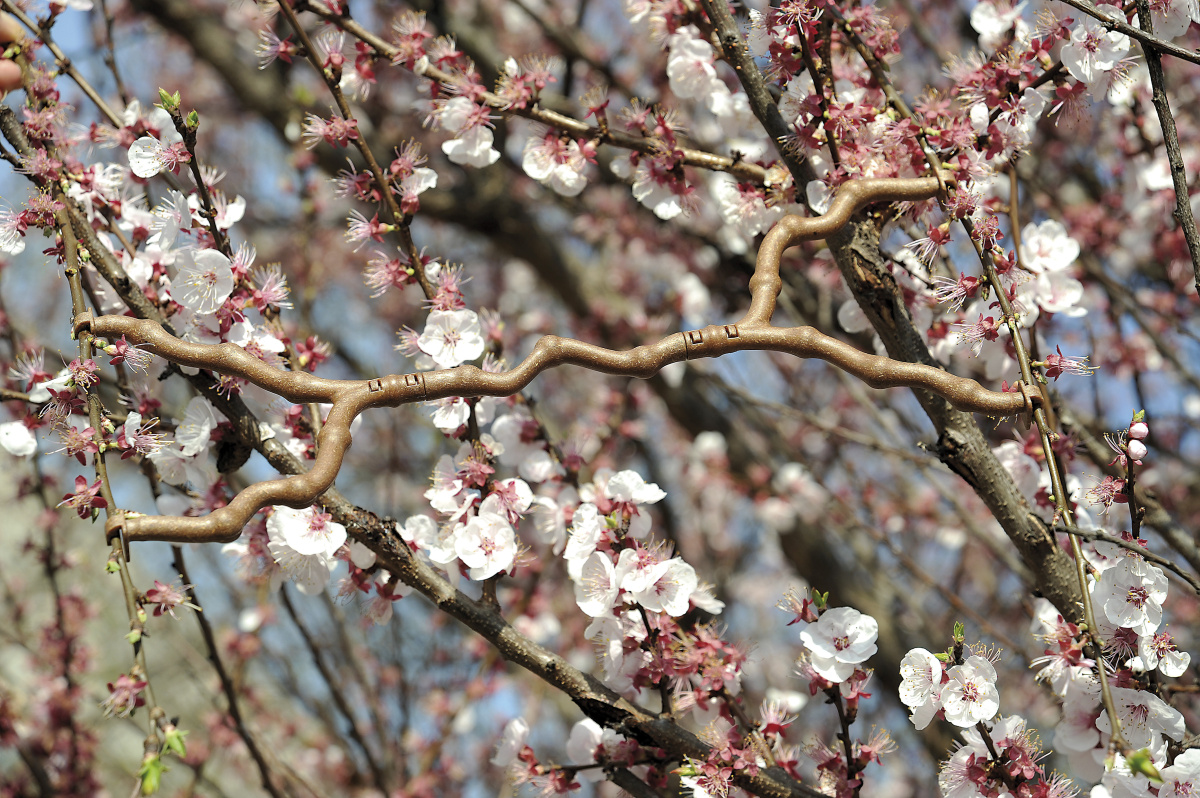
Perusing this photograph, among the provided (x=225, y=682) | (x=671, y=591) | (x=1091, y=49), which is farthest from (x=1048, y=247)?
(x=225, y=682)

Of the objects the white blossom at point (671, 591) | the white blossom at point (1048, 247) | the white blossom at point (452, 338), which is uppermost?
the white blossom at point (1048, 247)

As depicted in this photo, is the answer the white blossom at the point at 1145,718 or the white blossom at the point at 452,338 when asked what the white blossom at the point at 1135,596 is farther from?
the white blossom at the point at 452,338

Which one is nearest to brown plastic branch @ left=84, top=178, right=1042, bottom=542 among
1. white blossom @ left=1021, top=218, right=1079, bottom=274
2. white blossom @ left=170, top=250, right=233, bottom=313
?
white blossom @ left=170, top=250, right=233, bottom=313

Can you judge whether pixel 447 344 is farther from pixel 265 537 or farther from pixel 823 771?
pixel 823 771

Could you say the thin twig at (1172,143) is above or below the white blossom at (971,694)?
above

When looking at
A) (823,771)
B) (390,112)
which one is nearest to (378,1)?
(390,112)

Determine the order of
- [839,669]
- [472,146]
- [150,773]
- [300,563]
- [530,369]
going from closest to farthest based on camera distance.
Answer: [150,773] → [530,369] → [839,669] → [300,563] → [472,146]

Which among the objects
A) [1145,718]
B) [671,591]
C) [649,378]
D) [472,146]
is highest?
[472,146]

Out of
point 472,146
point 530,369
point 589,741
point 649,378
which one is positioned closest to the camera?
point 530,369

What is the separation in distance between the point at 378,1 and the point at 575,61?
201 centimetres

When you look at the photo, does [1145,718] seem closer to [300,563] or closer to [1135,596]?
[1135,596]

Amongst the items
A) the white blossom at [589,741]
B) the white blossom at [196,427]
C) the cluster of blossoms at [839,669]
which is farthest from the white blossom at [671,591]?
the white blossom at [196,427]

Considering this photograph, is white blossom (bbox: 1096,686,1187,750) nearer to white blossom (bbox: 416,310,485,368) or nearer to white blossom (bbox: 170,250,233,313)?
white blossom (bbox: 416,310,485,368)

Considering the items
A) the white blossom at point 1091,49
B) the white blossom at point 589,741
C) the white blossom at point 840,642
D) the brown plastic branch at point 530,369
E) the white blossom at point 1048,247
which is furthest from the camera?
the white blossom at point 1048,247
